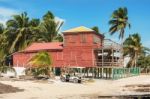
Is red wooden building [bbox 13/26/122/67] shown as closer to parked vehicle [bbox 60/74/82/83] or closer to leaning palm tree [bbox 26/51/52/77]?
leaning palm tree [bbox 26/51/52/77]

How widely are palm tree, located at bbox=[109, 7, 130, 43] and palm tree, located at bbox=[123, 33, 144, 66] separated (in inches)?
246

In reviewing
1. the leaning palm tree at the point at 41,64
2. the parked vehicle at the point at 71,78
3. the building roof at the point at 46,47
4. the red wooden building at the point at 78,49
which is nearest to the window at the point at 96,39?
the red wooden building at the point at 78,49

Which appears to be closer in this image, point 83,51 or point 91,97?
point 91,97

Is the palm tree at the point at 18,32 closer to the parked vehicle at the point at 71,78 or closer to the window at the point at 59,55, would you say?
the window at the point at 59,55

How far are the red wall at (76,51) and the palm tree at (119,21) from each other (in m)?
18.0

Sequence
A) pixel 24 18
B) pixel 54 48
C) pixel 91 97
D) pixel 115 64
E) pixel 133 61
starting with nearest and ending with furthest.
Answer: pixel 91 97 → pixel 115 64 → pixel 54 48 → pixel 24 18 → pixel 133 61

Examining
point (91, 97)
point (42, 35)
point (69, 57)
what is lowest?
point (91, 97)

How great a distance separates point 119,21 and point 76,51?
2375cm

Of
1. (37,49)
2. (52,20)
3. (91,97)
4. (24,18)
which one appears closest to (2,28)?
(24,18)

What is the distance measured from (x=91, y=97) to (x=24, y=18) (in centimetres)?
5031

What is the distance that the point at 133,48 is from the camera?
90562mm

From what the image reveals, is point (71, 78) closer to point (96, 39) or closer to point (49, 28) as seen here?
point (96, 39)

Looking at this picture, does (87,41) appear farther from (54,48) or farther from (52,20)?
(52,20)

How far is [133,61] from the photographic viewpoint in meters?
91.6
